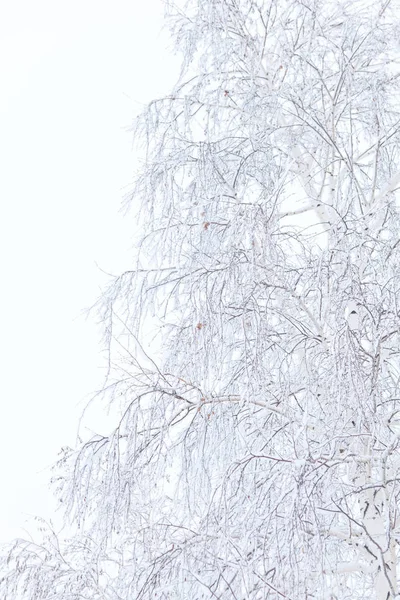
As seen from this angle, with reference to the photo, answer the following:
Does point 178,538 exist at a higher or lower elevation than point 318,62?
lower

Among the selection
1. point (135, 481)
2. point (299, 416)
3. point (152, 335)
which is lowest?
point (135, 481)

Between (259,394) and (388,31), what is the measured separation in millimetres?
2044

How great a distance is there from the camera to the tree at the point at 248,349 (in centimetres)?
247

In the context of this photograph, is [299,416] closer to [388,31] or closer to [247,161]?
[247,161]

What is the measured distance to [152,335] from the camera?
3.43 m

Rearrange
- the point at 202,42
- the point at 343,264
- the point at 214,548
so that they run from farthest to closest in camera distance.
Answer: the point at 202,42 < the point at 343,264 < the point at 214,548

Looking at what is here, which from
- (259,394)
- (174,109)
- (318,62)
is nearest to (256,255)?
(259,394)

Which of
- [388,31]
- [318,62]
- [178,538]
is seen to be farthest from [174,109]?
[178,538]

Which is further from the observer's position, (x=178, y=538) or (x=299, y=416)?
(x=178, y=538)

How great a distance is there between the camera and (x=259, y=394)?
10.00ft

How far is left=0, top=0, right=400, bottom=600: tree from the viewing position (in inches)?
97.2

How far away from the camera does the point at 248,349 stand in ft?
9.07

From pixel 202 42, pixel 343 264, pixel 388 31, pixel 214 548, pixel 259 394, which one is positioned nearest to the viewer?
pixel 214 548

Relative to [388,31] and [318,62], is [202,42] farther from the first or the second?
[388,31]
